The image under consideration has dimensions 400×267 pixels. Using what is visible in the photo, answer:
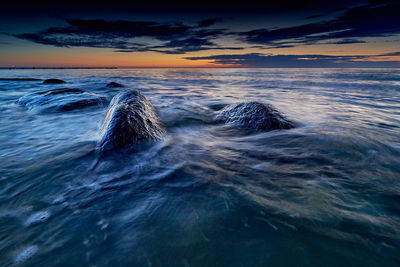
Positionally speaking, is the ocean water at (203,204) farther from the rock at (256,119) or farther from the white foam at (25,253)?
the rock at (256,119)

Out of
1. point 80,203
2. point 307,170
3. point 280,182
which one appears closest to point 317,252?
point 280,182

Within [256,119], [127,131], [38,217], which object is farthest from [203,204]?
[256,119]

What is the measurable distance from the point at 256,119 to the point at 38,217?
193 inches

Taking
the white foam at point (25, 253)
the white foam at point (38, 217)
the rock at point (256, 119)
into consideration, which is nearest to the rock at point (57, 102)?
the rock at point (256, 119)

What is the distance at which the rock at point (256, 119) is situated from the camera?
5200 millimetres

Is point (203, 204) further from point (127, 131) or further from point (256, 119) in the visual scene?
point (256, 119)

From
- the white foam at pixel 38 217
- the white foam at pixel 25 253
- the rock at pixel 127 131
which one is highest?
the rock at pixel 127 131

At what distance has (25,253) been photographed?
1.66 meters

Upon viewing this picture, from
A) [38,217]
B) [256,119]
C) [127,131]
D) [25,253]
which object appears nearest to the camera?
[25,253]

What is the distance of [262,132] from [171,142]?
2336 millimetres

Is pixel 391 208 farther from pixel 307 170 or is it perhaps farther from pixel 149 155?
pixel 149 155

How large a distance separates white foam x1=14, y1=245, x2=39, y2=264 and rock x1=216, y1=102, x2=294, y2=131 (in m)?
4.59

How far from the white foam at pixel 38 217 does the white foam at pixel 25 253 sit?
0.35 m

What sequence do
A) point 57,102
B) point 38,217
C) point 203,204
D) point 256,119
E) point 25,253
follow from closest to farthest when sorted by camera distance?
point 25,253 < point 38,217 < point 203,204 < point 256,119 < point 57,102
